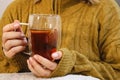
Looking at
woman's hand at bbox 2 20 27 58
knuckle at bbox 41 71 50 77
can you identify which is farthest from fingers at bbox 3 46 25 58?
knuckle at bbox 41 71 50 77

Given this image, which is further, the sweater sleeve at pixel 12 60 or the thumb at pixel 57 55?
the sweater sleeve at pixel 12 60

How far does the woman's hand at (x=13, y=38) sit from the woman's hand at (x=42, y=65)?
0.08 meters

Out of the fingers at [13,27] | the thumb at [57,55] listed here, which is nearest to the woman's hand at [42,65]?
the thumb at [57,55]

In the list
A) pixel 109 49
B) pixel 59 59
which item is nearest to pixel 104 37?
pixel 109 49

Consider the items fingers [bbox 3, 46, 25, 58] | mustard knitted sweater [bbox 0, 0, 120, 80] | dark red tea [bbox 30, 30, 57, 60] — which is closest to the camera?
dark red tea [bbox 30, 30, 57, 60]

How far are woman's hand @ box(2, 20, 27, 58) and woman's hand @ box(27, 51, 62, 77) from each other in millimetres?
82

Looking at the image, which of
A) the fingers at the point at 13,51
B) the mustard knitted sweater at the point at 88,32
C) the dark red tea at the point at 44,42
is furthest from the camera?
the mustard knitted sweater at the point at 88,32

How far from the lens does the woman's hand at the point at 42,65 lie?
96 cm

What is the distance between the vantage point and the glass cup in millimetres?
942

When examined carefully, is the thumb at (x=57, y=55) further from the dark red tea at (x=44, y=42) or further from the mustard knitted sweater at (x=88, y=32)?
the mustard knitted sweater at (x=88, y=32)

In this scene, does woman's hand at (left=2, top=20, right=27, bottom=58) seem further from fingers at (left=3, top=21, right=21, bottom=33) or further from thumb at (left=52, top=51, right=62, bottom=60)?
thumb at (left=52, top=51, right=62, bottom=60)

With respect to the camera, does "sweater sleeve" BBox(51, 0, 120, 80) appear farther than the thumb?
Yes

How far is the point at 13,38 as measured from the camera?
102cm

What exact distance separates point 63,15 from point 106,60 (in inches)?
9.8
